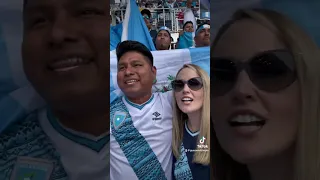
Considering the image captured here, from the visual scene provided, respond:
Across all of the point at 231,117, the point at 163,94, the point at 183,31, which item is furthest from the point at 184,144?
the point at 231,117

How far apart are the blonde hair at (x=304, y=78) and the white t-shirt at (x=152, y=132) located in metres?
0.93

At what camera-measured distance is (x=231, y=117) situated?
55.3 inches

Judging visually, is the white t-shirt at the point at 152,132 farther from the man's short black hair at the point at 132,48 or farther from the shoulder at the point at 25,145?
the shoulder at the point at 25,145

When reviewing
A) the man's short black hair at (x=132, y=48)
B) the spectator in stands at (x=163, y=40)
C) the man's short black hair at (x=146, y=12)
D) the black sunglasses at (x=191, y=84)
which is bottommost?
the black sunglasses at (x=191, y=84)

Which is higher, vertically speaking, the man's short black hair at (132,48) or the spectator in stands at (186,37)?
the spectator in stands at (186,37)

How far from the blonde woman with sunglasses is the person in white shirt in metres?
0.05

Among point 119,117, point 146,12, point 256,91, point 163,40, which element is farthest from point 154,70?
point 256,91

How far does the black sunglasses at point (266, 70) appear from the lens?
136cm

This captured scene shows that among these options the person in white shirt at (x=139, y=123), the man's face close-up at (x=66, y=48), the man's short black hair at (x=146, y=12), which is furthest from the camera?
the man's short black hair at (x=146, y=12)

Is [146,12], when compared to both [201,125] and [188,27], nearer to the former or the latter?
[188,27]

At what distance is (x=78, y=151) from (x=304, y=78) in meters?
0.79

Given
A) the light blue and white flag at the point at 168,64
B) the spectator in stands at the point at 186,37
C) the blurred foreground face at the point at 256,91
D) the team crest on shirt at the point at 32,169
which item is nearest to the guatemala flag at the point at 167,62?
the light blue and white flag at the point at 168,64

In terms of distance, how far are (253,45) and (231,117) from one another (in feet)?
0.84

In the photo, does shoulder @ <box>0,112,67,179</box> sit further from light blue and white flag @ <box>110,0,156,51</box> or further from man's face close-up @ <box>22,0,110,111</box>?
→ light blue and white flag @ <box>110,0,156,51</box>
